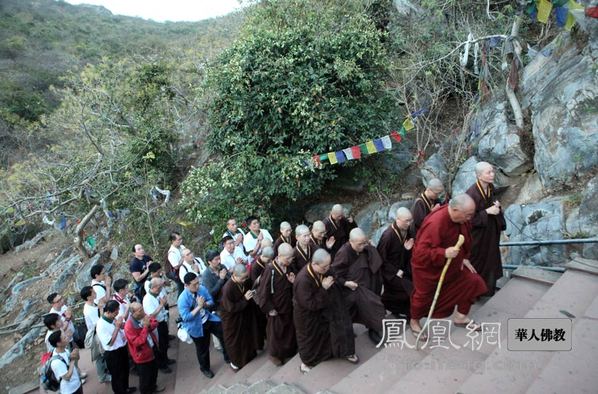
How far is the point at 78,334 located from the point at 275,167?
217 inches

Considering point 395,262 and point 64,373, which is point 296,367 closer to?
point 395,262

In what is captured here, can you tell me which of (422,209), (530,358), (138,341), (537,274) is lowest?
(138,341)

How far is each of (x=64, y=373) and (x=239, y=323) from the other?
2392 mm

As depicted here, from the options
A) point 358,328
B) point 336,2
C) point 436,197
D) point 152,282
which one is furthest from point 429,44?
point 152,282

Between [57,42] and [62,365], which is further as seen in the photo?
[57,42]

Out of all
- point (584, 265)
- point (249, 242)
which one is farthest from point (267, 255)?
point (584, 265)

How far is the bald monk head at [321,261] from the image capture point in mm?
4680

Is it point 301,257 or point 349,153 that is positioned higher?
point 349,153

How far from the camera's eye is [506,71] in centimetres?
924

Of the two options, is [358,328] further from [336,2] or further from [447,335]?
[336,2]

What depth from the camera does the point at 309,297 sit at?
192 inches

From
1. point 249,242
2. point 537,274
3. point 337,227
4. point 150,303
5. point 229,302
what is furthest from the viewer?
point 249,242

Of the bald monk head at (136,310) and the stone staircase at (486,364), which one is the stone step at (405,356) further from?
the bald monk head at (136,310)

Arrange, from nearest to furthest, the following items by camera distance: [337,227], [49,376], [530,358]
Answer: [530,358] → [49,376] → [337,227]
